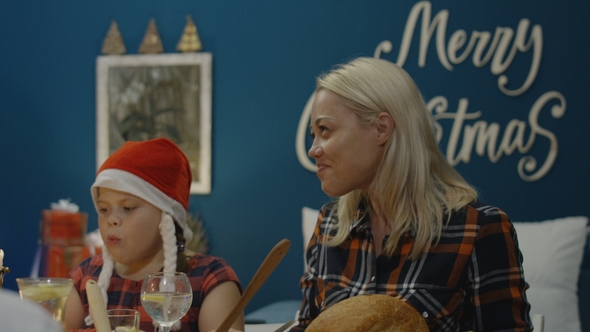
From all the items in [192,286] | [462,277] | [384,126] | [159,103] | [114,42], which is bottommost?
[192,286]

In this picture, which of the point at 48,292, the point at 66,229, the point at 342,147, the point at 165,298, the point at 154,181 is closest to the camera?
the point at 48,292

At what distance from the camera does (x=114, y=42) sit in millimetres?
4102

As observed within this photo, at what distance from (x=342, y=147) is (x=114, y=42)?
2803mm

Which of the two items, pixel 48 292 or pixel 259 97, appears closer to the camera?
pixel 48 292

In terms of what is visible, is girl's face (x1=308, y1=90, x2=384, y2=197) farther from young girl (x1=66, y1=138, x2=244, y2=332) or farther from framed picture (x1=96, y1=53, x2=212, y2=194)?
framed picture (x1=96, y1=53, x2=212, y2=194)

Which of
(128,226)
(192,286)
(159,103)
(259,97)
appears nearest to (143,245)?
(128,226)

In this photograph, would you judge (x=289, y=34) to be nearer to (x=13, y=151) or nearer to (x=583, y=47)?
(x=583, y=47)

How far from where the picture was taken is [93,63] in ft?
13.8

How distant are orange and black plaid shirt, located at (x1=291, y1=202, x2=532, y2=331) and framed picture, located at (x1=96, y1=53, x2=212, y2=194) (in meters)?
2.44

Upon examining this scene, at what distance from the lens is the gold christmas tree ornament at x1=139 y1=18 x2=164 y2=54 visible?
402cm

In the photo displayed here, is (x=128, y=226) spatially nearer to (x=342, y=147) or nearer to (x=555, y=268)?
(x=342, y=147)

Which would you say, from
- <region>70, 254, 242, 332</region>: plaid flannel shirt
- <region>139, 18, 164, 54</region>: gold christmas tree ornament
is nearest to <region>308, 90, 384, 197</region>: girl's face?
<region>70, 254, 242, 332</region>: plaid flannel shirt

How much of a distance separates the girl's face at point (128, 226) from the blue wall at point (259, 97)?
2080 mm

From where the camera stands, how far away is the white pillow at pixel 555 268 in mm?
2711
